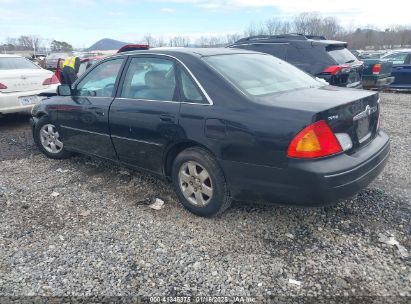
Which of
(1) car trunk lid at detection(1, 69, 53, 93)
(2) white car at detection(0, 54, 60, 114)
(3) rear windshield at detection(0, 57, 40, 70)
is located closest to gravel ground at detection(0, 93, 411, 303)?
(2) white car at detection(0, 54, 60, 114)

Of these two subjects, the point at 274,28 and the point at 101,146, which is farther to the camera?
the point at 274,28

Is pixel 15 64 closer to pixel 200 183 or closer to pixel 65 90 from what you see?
pixel 65 90

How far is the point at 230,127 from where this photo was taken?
290cm

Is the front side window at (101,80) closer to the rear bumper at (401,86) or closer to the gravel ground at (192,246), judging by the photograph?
the gravel ground at (192,246)

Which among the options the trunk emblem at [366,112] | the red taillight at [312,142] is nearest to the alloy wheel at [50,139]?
the red taillight at [312,142]

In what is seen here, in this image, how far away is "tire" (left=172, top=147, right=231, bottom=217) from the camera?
312cm

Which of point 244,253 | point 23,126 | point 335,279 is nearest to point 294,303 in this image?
point 335,279

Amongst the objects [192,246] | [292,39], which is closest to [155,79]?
[192,246]

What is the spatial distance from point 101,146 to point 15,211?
1161 mm

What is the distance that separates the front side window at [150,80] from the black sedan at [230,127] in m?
0.01

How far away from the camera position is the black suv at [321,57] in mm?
6709

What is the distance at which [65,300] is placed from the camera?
7.91 ft

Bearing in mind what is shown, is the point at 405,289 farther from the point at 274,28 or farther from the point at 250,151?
the point at 274,28

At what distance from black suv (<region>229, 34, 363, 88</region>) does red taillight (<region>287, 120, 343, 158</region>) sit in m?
4.40
